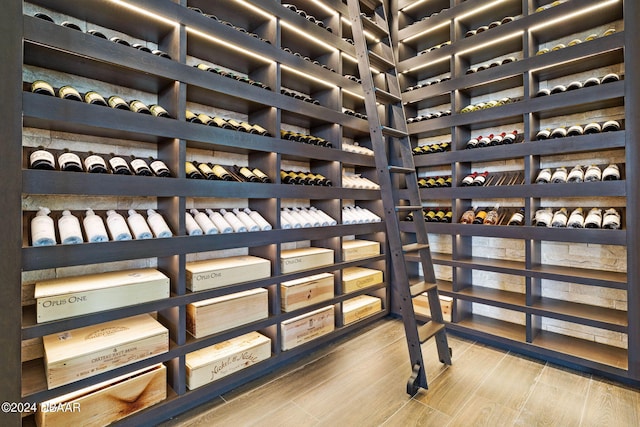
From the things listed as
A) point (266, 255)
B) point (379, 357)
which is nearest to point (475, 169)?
point (379, 357)

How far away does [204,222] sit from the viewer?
6.48ft

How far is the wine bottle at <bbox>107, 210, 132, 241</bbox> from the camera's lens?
1.59m

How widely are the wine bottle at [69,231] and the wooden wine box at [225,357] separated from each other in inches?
37.7

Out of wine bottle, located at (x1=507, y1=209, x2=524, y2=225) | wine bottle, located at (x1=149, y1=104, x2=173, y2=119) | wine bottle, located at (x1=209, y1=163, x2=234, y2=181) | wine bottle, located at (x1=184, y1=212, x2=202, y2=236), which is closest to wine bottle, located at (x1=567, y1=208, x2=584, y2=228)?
wine bottle, located at (x1=507, y1=209, x2=524, y2=225)

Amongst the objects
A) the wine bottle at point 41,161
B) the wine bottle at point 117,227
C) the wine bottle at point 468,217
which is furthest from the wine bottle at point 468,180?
the wine bottle at point 41,161

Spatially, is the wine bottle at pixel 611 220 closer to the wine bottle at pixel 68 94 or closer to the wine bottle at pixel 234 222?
the wine bottle at pixel 234 222

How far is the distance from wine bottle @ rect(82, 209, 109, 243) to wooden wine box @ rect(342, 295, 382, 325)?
2008 mm

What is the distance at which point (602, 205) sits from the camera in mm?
2443

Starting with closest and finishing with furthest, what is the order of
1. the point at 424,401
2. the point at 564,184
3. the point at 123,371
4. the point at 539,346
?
the point at 123,371 < the point at 424,401 < the point at 564,184 < the point at 539,346

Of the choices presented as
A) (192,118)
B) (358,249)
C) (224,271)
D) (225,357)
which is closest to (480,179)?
(358,249)

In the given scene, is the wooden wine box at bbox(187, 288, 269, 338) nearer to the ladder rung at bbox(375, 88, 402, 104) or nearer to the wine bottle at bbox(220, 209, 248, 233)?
the wine bottle at bbox(220, 209, 248, 233)

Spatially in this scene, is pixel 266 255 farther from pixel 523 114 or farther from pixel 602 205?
pixel 602 205

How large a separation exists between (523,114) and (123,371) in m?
3.22

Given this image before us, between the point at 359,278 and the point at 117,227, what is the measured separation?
80.9 inches
